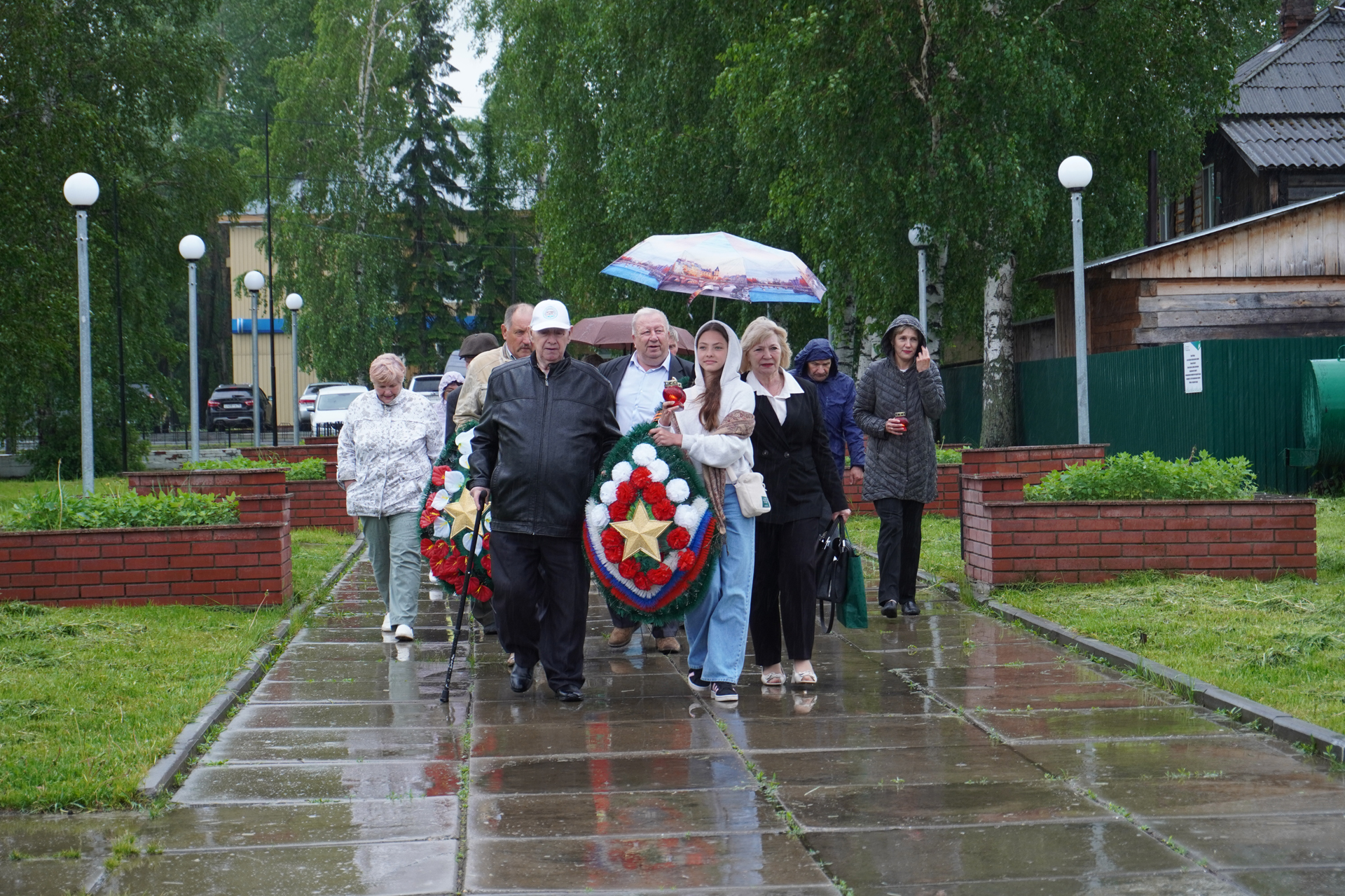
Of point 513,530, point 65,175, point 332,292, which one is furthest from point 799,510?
point 332,292

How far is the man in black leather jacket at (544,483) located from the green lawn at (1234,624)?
9.51ft

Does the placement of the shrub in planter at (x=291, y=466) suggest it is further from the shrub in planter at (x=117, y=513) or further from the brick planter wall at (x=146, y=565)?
the brick planter wall at (x=146, y=565)

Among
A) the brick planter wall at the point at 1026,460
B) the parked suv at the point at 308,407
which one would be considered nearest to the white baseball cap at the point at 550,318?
the brick planter wall at the point at 1026,460

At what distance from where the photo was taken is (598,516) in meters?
7.09

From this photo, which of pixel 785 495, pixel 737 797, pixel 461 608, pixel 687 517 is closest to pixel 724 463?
pixel 687 517

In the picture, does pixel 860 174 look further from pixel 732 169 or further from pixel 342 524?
pixel 342 524

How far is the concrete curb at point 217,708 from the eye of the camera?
539 cm

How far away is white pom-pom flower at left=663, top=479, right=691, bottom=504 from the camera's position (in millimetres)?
7039

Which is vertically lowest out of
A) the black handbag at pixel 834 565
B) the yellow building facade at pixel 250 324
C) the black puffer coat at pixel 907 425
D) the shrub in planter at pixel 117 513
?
the black handbag at pixel 834 565

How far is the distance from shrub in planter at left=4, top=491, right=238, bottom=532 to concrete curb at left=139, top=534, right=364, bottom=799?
88 centimetres

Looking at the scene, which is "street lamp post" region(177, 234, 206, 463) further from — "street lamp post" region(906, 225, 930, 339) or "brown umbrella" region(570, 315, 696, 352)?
"street lamp post" region(906, 225, 930, 339)

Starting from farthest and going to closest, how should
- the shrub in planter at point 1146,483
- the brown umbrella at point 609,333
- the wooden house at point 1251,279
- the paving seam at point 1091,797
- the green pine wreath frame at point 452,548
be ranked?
the wooden house at point 1251,279 → the brown umbrella at point 609,333 → the shrub in planter at point 1146,483 → the green pine wreath frame at point 452,548 → the paving seam at point 1091,797

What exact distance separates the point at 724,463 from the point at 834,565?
1032 millimetres

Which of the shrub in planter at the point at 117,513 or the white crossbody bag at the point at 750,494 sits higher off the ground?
the white crossbody bag at the point at 750,494
